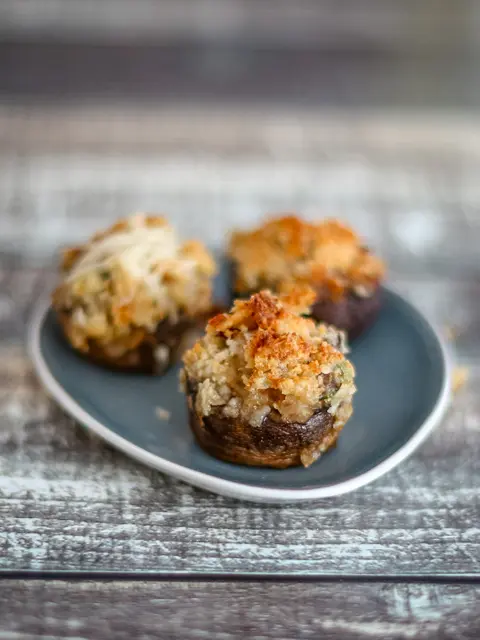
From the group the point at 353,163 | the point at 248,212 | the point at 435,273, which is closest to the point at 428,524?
the point at 435,273

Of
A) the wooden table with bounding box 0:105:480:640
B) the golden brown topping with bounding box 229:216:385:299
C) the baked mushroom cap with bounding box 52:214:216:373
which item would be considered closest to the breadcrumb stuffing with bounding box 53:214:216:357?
the baked mushroom cap with bounding box 52:214:216:373

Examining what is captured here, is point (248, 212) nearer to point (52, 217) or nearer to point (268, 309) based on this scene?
point (52, 217)

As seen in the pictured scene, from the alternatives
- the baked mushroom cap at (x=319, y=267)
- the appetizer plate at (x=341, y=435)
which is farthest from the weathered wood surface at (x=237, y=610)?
the baked mushroom cap at (x=319, y=267)

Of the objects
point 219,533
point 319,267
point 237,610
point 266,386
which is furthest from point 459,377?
point 237,610

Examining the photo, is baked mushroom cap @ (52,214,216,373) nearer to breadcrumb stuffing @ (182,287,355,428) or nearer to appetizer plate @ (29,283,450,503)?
appetizer plate @ (29,283,450,503)

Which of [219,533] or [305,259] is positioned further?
[305,259]

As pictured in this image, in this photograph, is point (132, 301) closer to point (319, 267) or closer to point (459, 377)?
point (319, 267)

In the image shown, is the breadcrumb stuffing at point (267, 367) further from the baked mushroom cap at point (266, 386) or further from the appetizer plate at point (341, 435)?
the appetizer plate at point (341, 435)
